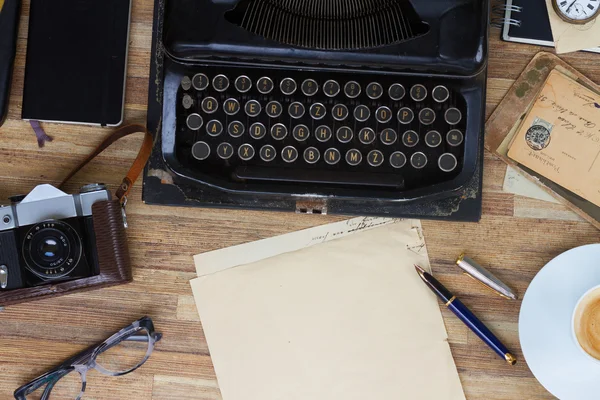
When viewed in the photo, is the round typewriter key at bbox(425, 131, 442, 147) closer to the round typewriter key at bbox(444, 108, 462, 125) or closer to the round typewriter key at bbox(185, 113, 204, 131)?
the round typewriter key at bbox(444, 108, 462, 125)

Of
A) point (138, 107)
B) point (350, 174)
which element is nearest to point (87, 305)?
point (138, 107)

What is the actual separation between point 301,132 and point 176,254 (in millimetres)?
297

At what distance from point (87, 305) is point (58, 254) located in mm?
Result: 130

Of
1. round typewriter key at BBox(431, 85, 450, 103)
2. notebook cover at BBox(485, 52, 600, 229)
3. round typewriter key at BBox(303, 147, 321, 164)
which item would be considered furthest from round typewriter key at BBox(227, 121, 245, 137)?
notebook cover at BBox(485, 52, 600, 229)

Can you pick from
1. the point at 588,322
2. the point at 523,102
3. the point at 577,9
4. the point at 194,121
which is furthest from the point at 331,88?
the point at 588,322

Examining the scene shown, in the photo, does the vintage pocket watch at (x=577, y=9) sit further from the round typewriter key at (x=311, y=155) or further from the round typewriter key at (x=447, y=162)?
the round typewriter key at (x=311, y=155)

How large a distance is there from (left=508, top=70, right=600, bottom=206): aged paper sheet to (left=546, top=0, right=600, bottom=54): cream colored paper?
52mm

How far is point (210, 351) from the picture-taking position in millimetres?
1029

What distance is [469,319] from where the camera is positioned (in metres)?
1.01

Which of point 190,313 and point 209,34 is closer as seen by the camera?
point 209,34

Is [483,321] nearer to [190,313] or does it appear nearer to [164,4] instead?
[190,313]

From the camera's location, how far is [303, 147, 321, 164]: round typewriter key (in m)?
0.99

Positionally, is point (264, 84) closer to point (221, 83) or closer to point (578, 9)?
point (221, 83)

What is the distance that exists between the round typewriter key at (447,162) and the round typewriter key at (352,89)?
0.17 m
